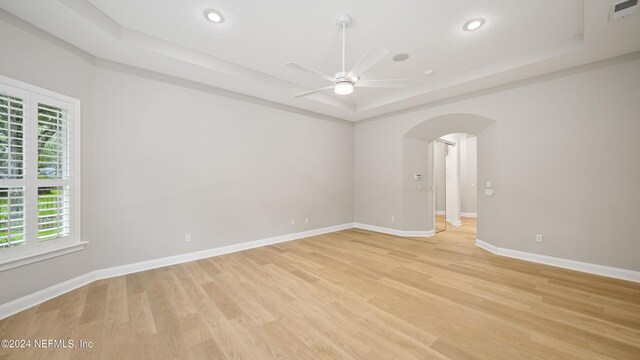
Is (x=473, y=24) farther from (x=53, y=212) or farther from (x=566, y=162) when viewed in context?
(x=53, y=212)

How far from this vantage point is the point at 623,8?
92.5 inches

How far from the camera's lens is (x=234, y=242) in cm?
443

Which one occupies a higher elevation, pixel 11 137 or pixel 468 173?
pixel 11 137

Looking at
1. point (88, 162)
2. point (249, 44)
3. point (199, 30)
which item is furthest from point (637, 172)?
point (88, 162)

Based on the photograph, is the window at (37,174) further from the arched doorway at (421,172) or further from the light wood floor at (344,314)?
the arched doorway at (421,172)

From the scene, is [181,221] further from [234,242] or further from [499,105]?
[499,105]

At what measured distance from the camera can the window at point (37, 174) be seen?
2.33 m

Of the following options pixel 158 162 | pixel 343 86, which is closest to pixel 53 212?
pixel 158 162

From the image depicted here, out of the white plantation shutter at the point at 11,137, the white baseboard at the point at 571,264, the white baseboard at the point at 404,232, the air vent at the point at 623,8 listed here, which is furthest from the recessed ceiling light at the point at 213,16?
the white baseboard at the point at 571,264

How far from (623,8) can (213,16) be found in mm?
4391

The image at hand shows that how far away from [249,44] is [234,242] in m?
3.43

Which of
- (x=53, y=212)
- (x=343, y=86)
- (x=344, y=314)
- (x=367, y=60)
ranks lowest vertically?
(x=344, y=314)

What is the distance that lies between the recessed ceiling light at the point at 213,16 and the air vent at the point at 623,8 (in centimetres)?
417

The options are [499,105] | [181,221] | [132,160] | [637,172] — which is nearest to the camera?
[637,172]
